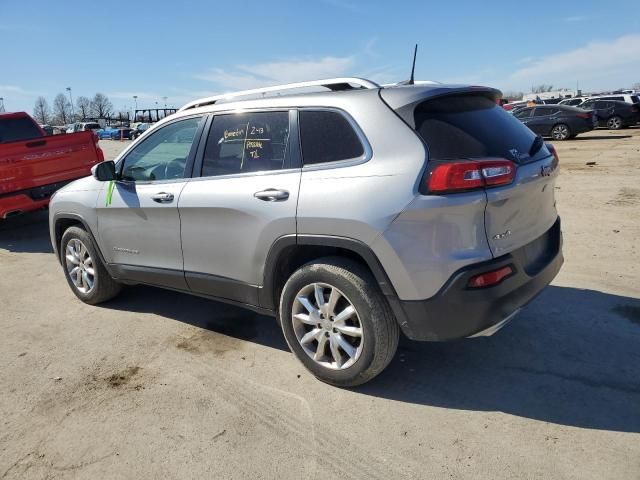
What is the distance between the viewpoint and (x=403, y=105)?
2.89 m

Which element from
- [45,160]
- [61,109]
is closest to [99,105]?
[61,109]

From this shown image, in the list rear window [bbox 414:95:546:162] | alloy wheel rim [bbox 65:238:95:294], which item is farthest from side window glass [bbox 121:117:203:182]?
rear window [bbox 414:95:546:162]

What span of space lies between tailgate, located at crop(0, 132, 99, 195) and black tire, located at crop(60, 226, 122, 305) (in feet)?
10.5

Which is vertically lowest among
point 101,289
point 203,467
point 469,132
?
point 203,467

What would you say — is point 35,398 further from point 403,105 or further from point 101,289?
point 403,105

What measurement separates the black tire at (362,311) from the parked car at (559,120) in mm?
19227

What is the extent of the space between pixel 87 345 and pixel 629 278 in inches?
193

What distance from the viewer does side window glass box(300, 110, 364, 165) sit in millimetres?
3008

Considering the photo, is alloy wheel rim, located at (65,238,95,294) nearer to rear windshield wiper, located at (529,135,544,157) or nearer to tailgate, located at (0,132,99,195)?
tailgate, located at (0,132,99,195)

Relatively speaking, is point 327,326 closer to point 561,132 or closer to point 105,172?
point 105,172

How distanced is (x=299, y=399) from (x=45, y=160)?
21.7 ft

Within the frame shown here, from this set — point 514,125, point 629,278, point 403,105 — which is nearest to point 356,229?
point 403,105

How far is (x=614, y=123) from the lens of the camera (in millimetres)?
23891

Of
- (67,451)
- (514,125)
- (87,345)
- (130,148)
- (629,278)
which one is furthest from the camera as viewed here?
(629,278)
